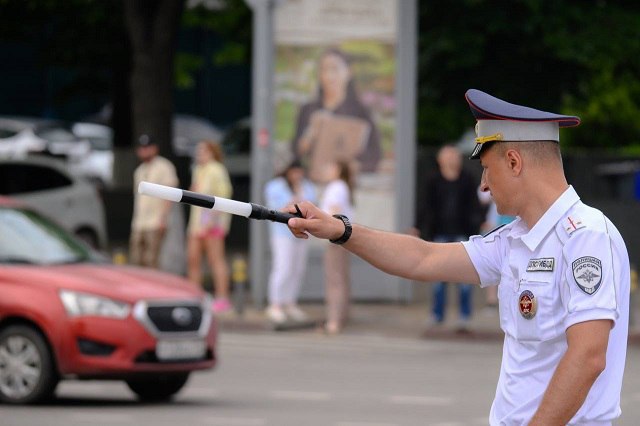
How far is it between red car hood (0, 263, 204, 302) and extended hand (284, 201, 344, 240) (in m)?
7.99

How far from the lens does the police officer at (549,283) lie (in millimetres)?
4039

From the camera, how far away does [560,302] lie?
4.21 metres

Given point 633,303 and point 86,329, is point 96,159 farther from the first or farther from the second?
point 86,329

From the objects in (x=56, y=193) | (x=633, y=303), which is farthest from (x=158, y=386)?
(x=56, y=193)

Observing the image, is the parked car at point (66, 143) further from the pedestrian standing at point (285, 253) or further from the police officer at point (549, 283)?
the police officer at point (549, 283)

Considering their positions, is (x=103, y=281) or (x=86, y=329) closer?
(x=86, y=329)

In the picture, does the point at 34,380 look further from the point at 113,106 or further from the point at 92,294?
the point at 113,106

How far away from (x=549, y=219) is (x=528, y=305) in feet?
0.73

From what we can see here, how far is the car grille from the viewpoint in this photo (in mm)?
12625

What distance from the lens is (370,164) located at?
2159 cm

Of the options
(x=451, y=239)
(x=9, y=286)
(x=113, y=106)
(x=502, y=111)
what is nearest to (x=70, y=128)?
(x=113, y=106)

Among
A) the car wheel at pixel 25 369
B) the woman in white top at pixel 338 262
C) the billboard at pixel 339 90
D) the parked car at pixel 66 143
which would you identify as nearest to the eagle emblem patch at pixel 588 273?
the car wheel at pixel 25 369

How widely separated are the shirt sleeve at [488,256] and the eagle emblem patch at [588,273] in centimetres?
48

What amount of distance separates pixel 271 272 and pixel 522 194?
56.7 feet
